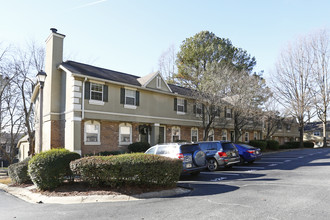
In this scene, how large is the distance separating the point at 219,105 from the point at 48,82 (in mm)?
13931

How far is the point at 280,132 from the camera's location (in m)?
46.5

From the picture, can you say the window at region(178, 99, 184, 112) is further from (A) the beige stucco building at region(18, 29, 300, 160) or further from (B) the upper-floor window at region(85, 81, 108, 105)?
(B) the upper-floor window at region(85, 81, 108, 105)

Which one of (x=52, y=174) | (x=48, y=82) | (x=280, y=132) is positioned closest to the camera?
(x=52, y=174)

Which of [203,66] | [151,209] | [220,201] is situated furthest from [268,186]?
[203,66]

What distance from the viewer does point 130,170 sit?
7.89m

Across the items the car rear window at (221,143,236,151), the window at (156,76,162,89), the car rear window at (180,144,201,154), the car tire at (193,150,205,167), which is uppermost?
the window at (156,76,162,89)

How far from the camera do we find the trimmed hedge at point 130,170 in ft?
Answer: 26.1

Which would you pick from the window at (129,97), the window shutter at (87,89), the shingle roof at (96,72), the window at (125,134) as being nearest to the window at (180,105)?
the shingle roof at (96,72)

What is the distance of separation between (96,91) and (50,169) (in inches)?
377

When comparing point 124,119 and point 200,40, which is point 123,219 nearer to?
point 124,119

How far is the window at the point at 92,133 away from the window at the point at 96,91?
1758mm

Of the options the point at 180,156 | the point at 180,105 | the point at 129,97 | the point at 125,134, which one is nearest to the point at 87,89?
the point at 129,97

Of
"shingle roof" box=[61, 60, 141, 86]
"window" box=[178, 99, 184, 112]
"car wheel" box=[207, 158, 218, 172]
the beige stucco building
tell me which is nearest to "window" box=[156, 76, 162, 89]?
the beige stucco building

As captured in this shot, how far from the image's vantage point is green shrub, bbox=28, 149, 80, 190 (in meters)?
8.74
